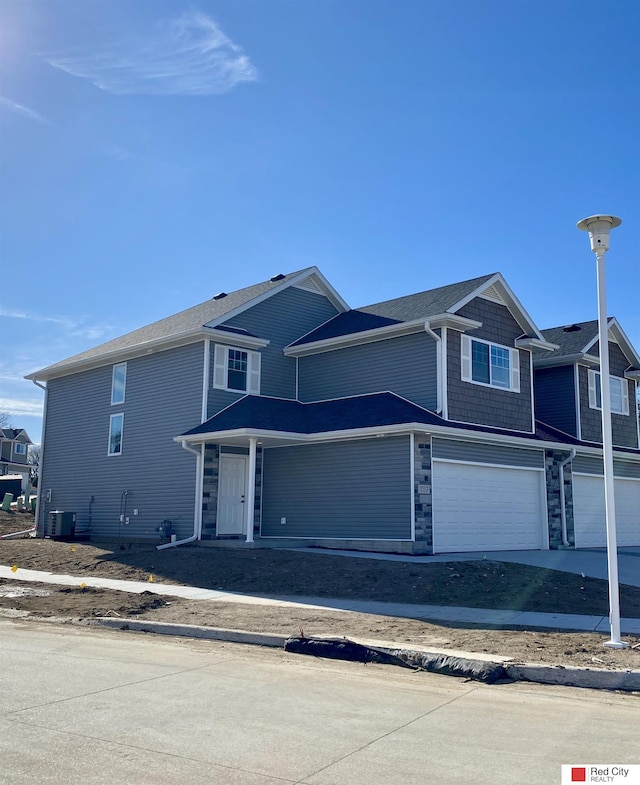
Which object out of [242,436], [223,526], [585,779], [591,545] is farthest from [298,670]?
[591,545]

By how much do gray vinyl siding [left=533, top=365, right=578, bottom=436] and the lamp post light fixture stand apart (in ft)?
49.6

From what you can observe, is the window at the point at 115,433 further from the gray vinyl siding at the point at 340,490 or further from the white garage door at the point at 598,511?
the white garage door at the point at 598,511

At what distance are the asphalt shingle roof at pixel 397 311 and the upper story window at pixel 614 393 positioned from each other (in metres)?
6.84

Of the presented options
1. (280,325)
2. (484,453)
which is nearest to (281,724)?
(484,453)

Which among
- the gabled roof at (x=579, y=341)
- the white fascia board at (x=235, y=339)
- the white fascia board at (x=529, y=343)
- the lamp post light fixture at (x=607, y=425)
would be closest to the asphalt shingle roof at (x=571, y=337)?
the gabled roof at (x=579, y=341)

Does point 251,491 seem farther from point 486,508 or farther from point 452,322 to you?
point 452,322

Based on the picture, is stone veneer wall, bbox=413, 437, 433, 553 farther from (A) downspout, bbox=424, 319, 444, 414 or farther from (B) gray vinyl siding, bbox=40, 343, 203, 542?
(B) gray vinyl siding, bbox=40, 343, 203, 542

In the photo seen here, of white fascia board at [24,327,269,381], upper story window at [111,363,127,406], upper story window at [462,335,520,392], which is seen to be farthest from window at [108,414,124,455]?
upper story window at [462,335,520,392]

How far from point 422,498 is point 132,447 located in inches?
374

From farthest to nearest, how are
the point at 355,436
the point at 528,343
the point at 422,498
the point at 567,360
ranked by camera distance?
the point at 567,360 < the point at 528,343 < the point at 355,436 < the point at 422,498

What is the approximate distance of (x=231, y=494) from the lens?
68.6 feet

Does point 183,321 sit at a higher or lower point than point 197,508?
higher

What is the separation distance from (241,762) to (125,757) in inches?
30.6

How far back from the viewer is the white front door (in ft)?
67.6
